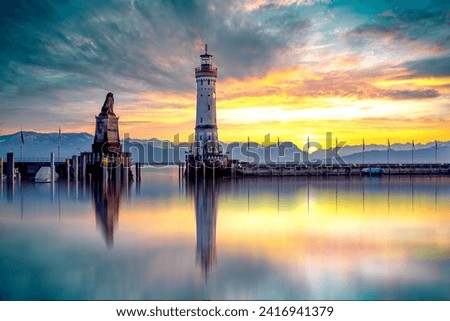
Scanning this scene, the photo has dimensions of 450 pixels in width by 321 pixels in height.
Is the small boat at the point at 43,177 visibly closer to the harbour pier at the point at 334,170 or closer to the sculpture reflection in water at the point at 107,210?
the sculpture reflection in water at the point at 107,210

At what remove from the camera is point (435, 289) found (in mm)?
6887

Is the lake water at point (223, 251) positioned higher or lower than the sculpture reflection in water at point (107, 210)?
lower

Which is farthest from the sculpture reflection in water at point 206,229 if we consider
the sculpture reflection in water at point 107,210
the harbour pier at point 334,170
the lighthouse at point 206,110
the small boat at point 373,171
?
the small boat at point 373,171

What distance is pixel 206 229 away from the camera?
11469 mm

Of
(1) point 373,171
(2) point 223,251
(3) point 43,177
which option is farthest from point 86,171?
(1) point 373,171

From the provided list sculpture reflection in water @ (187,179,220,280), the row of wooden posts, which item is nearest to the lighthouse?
the row of wooden posts

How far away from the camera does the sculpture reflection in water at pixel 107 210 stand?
1093cm

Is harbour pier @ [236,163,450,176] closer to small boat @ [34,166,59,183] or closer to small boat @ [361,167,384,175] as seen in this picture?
small boat @ [361,167,384,175]

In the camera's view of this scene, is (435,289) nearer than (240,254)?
Yes

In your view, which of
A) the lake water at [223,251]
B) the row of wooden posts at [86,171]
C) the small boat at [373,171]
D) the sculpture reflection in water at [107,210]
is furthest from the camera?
the small boat at [373,171]

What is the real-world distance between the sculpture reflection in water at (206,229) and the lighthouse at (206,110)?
26.8 feet

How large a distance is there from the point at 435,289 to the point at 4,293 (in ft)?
19.6
